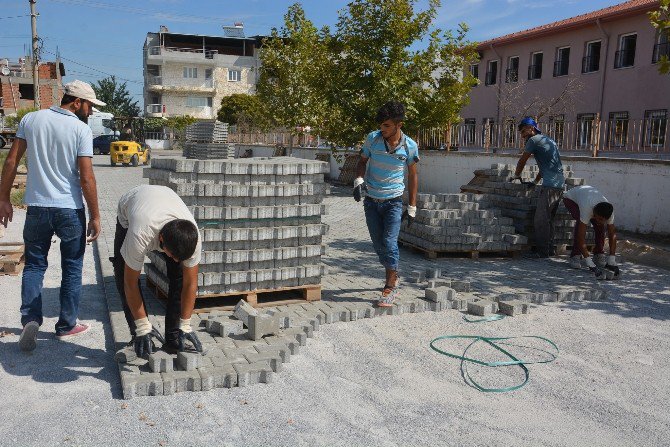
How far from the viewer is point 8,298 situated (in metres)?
6.00

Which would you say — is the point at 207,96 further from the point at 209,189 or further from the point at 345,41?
the point at 209,189

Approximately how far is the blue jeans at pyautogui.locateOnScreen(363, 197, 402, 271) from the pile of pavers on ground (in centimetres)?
48

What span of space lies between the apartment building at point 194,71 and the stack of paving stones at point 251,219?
55862 millimetres

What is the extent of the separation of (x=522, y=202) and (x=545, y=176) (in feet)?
2.19

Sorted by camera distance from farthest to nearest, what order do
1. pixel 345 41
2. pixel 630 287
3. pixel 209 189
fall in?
1. pixel 345 41
2. pixel 630 287
3. pixel 209 189

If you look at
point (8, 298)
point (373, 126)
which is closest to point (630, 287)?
point (8, 298)

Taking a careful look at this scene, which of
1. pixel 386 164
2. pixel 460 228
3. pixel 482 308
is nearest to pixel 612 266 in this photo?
pixel 460 228

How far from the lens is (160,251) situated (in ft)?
13.2

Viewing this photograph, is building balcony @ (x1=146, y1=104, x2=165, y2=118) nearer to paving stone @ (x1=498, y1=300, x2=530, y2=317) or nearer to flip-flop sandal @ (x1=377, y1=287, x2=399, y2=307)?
flip-flop sandal @ (x1=377, y1=287, x2=399, y2=307)

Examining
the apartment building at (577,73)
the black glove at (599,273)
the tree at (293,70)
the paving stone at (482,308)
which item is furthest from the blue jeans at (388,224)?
the tree at (293,70)

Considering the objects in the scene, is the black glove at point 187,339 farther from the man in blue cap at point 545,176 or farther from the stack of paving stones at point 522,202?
the man in blue cap at point 545,176

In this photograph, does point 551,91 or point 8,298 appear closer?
point 8,298

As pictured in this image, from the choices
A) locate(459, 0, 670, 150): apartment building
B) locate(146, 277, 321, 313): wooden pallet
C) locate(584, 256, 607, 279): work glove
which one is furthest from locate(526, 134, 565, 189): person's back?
locate(459, 0, 670, 150): apartment building

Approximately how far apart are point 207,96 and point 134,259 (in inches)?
2414
